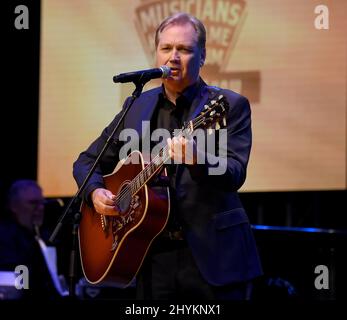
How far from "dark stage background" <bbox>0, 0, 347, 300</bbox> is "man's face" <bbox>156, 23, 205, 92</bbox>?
177cm

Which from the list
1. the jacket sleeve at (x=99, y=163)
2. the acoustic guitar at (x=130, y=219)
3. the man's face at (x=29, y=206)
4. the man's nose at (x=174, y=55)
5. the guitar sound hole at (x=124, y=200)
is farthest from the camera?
the man's face at (x=29, y=206)

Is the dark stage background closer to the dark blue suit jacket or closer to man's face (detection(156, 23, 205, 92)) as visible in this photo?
the dark blue suit jacket

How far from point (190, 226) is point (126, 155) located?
64 cm

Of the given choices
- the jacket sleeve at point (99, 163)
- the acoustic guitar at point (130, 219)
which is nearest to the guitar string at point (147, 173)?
the acoustic guitar at point (130, 219)

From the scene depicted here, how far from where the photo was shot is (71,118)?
18.1 feet

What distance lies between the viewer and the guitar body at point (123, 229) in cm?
290

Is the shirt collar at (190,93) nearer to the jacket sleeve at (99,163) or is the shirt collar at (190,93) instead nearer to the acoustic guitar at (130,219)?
the acoustic guitar at (130,219)

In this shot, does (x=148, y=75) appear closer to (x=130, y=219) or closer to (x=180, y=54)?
(x=180, y=54)

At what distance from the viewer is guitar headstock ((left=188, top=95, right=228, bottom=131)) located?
2768 mm

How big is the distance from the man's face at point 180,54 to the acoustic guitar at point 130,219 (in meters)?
0.26

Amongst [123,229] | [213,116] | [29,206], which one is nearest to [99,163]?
[123,229]
